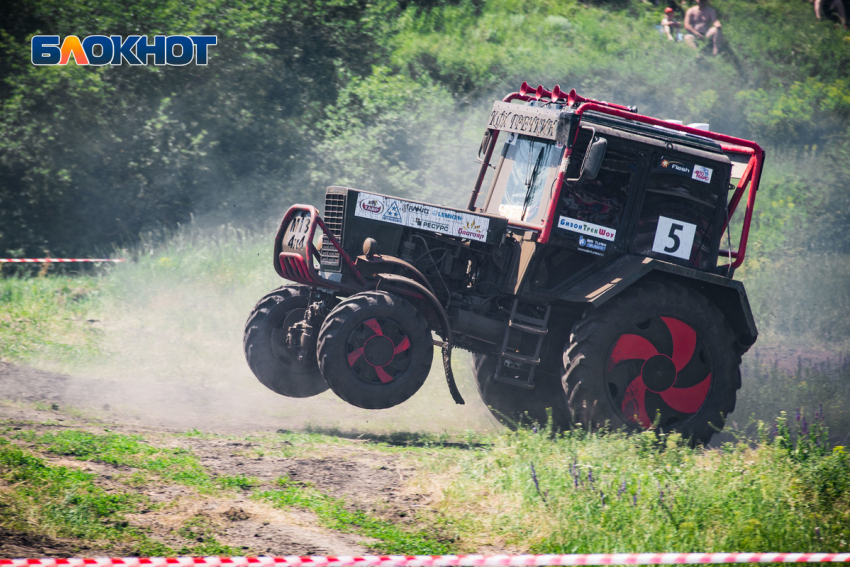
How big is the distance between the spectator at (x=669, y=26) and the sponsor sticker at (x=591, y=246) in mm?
13349

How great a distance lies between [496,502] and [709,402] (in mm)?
2749

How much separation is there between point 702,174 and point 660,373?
1.85 meters

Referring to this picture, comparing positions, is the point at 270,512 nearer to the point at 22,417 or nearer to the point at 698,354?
the point at 22,417

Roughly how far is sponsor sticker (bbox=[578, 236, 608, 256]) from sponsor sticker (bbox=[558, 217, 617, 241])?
54 mm

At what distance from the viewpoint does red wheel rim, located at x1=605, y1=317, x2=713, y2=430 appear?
7.01 meters

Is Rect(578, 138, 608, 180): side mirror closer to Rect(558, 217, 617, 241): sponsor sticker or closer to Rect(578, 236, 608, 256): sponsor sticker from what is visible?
Rect(558, 217, 617, 241): sponsor sticker

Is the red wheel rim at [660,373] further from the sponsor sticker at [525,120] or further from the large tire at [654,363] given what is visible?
→ the sponsor sticker at [525,120]

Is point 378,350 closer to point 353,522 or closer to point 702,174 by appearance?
point 353,522

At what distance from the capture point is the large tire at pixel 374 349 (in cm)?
670

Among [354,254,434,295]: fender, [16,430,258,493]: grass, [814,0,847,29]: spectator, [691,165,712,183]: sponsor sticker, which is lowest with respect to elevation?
[16,430,258,493]: grass

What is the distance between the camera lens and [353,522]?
5.17 m

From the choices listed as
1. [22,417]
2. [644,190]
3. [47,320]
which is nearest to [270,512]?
[22,417]

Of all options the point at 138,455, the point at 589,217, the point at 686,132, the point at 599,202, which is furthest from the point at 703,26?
the point at 138,455

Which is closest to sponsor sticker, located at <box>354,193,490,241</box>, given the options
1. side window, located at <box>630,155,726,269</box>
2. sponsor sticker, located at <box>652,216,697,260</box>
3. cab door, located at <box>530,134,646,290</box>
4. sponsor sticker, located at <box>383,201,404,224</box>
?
sponsor sticker, located at <box>383,201,404,224</box>
